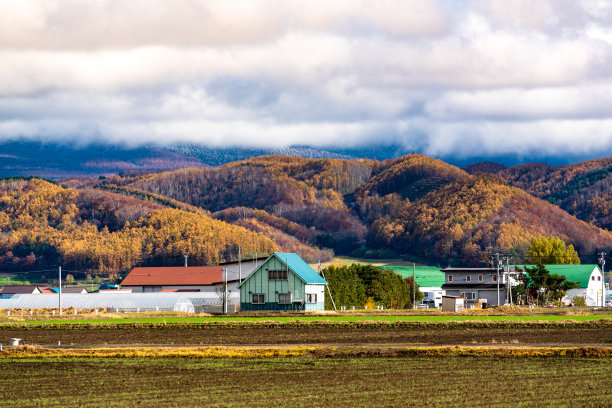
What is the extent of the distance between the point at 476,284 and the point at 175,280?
136 ft

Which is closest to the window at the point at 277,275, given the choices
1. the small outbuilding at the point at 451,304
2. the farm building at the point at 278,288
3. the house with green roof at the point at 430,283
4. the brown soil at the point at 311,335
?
the farm building at the point at 278,288

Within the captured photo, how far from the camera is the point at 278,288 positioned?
85.4 meters

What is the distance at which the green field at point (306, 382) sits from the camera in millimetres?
25500

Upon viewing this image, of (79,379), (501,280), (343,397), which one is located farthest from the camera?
(501,280)

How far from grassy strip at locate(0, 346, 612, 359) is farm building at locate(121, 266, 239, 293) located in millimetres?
75007

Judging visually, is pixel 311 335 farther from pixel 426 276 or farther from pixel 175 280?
pixel 426 276

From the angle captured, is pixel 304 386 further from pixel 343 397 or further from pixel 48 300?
pixel 48 300

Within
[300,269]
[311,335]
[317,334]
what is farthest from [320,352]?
[300,269]

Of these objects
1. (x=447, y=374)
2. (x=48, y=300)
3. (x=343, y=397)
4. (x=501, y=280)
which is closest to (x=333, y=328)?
(x=447, y=374)

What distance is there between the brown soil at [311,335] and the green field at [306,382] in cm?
849

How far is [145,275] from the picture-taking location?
12519 cm

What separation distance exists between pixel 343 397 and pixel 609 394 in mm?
8008

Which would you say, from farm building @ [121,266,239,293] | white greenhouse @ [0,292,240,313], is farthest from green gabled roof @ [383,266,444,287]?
white greenhouse @ [0,292,240,313]

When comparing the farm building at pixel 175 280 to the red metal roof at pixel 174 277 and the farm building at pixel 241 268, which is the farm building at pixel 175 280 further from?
the farm building at pixel 241 268
